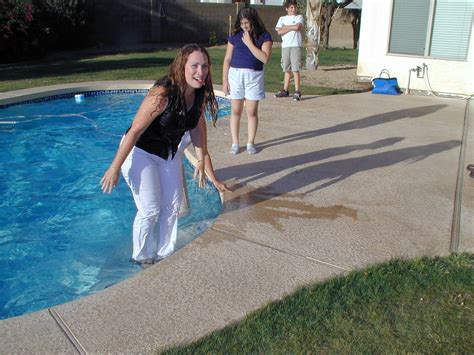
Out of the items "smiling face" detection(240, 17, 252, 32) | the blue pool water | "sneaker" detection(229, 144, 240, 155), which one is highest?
"smiling face" detection(240, 17, 252, 32)

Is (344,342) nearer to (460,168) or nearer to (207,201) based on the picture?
(207,201)

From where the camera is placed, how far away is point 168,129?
12.2ft

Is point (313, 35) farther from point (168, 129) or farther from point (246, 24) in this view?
point (168, 129)

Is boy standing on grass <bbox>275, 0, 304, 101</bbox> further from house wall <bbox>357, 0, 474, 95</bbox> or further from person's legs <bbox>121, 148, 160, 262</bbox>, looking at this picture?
person's legs <bbox>121, 148, 160, 262</bbox>

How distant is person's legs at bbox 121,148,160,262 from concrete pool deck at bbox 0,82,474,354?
0.31 m

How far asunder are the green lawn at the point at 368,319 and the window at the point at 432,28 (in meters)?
7.91

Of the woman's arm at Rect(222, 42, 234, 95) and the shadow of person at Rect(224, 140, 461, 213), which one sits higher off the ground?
the woman's arm at Rect(222, 42, 234, 95)

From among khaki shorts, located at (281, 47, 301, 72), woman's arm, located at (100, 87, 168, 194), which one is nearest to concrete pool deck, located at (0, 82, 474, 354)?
woman's arm, located at (100, 87, 168, 194)

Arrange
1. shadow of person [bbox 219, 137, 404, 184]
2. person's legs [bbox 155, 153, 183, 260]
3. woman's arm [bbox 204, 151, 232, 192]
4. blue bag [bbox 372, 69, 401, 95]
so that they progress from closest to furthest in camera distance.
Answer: person's legs [bbox 155, 153, 183, 260], woman's arm [bbox 204, 151, 232, 192], shadow of person [bbox 219, 137, 404, 184], blue bag [bbox 372, 69, 401, 95]

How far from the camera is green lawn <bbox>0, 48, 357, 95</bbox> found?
11727 millimetres

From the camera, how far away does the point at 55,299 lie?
4348 millimetres

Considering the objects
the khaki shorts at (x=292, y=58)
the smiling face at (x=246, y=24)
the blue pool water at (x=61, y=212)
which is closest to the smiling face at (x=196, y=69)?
the blue pool water at (x=61, y=212)

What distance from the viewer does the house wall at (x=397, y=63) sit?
10.2m

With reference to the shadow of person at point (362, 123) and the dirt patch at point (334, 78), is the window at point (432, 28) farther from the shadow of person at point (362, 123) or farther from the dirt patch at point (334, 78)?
the shadow of person at point (362, 123)
